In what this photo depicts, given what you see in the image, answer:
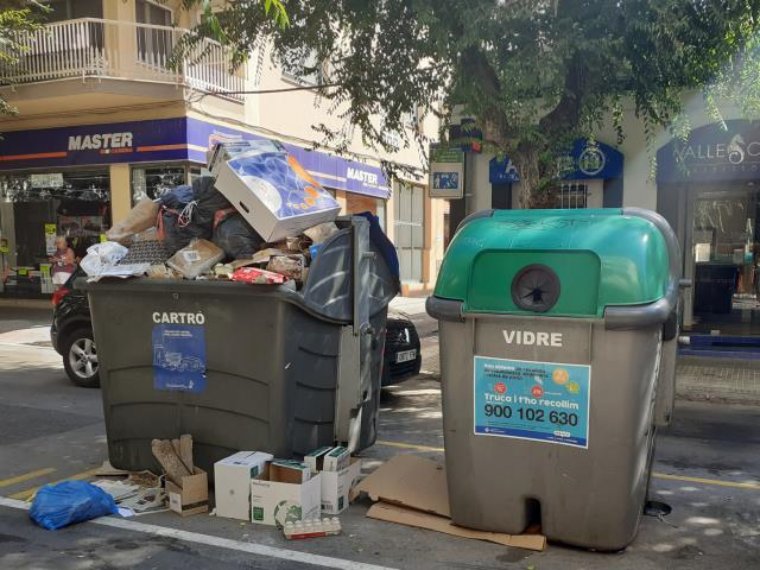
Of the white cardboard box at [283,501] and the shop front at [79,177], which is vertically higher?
the shop front at [79,177]

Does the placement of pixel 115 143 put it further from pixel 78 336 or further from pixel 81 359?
pixel 81 359

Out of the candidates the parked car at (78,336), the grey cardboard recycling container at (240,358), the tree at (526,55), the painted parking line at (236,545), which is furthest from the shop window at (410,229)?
the painted parking line at (236,545)

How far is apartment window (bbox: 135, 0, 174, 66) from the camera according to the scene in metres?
13.3

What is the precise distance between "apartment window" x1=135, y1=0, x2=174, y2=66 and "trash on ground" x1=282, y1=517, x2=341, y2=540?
1149 centimetres

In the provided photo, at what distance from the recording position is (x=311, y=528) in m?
3.84

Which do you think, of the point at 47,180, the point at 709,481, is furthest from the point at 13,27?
the point at 709,481

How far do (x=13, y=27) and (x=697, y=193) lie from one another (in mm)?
11762

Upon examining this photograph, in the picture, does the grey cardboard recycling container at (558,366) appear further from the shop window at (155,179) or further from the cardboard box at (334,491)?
the shop window at (155,179)

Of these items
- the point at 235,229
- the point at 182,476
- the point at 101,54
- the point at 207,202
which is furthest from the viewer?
the point at 101,54

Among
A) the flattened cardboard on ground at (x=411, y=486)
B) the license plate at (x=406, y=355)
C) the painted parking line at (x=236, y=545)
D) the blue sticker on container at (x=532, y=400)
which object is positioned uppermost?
the blue sticker on container at (x=532, y=400)

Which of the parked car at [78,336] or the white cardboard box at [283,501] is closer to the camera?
the white cardboard box at [283,501]

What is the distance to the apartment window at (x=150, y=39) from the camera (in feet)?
43.8

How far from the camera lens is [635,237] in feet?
11.2

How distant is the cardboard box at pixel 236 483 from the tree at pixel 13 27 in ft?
32.6
